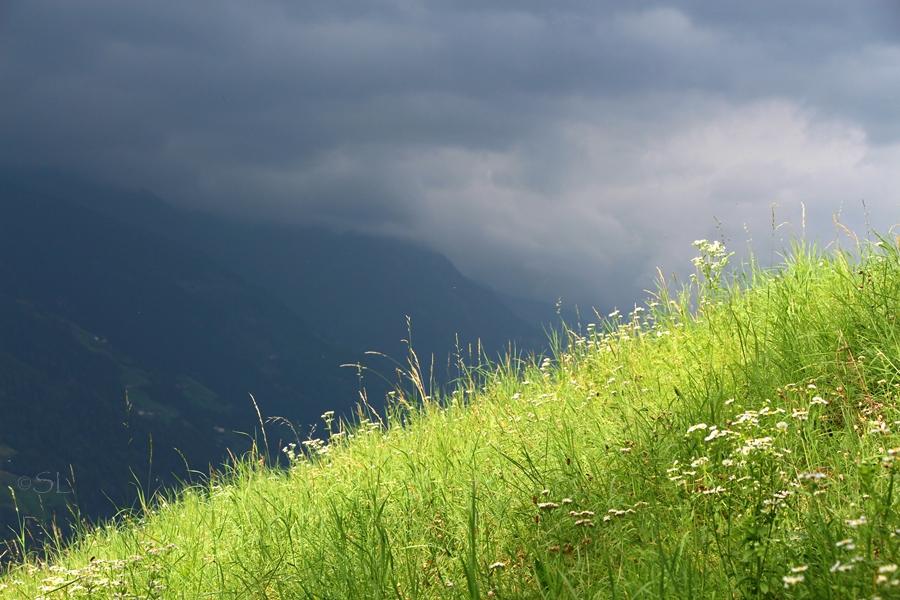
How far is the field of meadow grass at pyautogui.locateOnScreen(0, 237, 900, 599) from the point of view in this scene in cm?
277

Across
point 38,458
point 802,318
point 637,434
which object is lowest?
point 38,458

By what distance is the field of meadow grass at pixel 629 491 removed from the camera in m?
2.77

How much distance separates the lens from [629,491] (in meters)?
3.72

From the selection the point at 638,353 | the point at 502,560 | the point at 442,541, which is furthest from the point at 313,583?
the point at 638,353

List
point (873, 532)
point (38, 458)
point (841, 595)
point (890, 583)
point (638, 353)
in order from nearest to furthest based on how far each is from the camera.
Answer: point (890, 583), point (841, 595), point (873, 532), point (638, 353), point (38, 458)

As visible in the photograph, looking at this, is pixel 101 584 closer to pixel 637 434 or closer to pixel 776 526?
pixel 637 434

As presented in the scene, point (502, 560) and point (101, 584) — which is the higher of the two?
point (502, 560)

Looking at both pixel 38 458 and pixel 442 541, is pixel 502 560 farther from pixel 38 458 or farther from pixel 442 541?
pixel 38 458

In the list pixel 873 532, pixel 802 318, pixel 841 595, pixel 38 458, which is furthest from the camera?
pixel 38 458

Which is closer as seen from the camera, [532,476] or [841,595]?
[841,595]

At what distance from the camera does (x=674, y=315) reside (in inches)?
266

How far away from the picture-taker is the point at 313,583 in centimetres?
346

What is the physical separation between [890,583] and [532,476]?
7.53 ft

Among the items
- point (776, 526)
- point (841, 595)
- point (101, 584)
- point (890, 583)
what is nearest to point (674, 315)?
point (776, 526)
